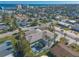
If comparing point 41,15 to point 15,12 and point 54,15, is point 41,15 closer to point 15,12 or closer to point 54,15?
point 54,15

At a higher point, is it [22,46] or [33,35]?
[33,35]

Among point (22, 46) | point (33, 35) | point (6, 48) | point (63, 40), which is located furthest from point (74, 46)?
point (6, 48)

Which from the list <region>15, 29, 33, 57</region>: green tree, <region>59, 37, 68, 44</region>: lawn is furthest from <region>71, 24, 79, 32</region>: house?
<region>15, 29, 33, 57</region>: green tree

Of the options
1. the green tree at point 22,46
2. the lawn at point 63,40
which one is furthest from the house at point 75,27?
the green tree at point 22,46

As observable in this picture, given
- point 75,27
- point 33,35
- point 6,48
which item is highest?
point 75,27

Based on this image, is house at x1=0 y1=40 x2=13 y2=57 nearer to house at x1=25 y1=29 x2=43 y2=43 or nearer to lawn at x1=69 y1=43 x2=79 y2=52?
house at x1=25 y1=29 x2=43 y2=43

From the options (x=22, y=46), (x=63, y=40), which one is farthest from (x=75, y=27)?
(x=22, y=46)

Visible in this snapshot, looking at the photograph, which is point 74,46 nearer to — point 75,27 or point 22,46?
point 75,27

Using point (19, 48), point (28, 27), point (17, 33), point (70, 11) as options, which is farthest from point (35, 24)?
point (70, 11)

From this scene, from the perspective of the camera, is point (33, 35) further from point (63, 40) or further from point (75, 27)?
point (75, 27)
